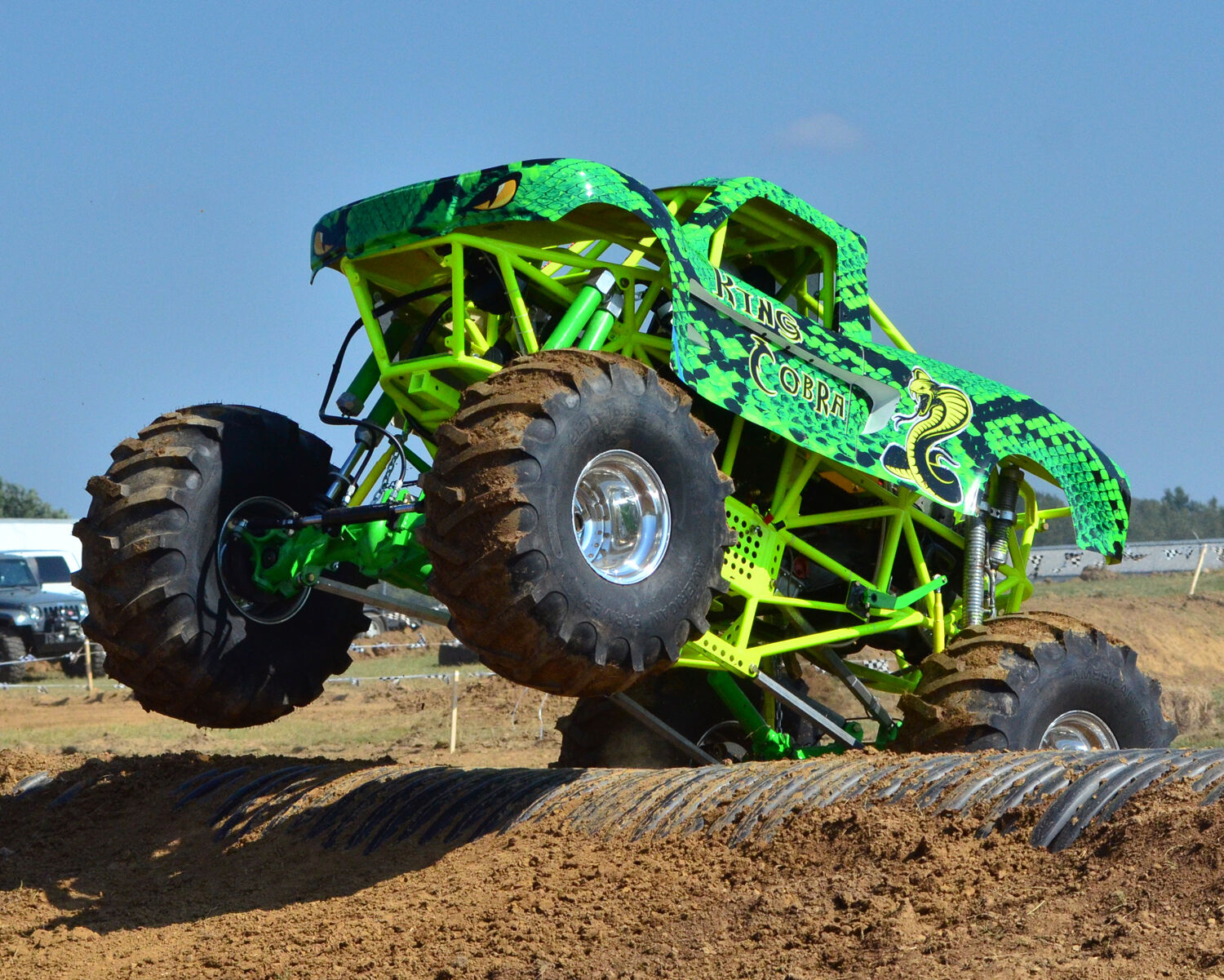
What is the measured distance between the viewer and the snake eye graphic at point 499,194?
5598mm

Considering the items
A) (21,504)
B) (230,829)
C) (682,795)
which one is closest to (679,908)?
(682,795)

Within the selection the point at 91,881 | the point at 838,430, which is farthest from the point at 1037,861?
the point at 91,881

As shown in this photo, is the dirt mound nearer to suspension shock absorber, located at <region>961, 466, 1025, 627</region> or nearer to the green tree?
suspension shock absorber, located at <region>961, 466, 1025, 627</region>

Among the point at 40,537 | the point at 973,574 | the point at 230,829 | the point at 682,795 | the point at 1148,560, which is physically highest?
the point at 1148,560

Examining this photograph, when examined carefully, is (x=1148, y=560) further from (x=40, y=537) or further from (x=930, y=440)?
(x=930, y=440)

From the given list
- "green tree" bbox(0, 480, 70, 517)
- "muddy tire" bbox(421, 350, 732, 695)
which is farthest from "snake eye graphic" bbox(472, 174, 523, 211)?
"green tree" bbox(0, 480, 70, 517)

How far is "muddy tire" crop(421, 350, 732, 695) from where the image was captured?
4.89 meters

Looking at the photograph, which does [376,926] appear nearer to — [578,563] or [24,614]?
[578,563]

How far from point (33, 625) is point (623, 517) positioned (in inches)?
730

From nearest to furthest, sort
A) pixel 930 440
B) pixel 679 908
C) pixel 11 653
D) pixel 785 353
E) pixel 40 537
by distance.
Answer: pixel 679 908 < pixel 785 353 < pixel 930 440 < pixel 11 653 < pixel 40 537

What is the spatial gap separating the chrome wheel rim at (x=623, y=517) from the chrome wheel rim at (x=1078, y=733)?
97.9 inches

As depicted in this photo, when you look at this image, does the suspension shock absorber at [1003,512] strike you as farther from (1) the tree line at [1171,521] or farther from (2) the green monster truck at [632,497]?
(1) the tree line at [1171,521]

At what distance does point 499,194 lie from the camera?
5.62 m

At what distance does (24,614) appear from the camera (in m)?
21.6
